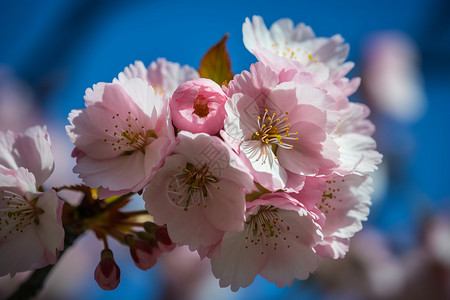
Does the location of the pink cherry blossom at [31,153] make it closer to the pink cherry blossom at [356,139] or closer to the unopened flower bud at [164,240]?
the unopened flower bud at [164,240]

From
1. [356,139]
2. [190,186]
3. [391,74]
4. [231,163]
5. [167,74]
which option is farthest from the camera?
[391,74]

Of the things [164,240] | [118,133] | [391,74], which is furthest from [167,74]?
[391,74]

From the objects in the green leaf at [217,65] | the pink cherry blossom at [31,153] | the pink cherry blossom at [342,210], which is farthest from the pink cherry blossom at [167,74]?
the pink cherry blossom at [342,210]

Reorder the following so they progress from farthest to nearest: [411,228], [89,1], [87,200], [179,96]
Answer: [411,228]
[89,1]
[87,200]
[179,96]

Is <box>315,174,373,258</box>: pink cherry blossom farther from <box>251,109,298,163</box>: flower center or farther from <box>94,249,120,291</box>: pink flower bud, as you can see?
<box>94,249,120,291</box>: pink flower bud

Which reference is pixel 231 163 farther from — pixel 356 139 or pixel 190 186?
pixel 356 139

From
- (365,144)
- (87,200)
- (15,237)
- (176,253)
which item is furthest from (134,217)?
(176,253)

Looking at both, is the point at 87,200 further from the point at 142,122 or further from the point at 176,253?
the point at 176,253

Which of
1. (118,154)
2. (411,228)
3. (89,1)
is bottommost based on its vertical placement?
Result: (411,228)
